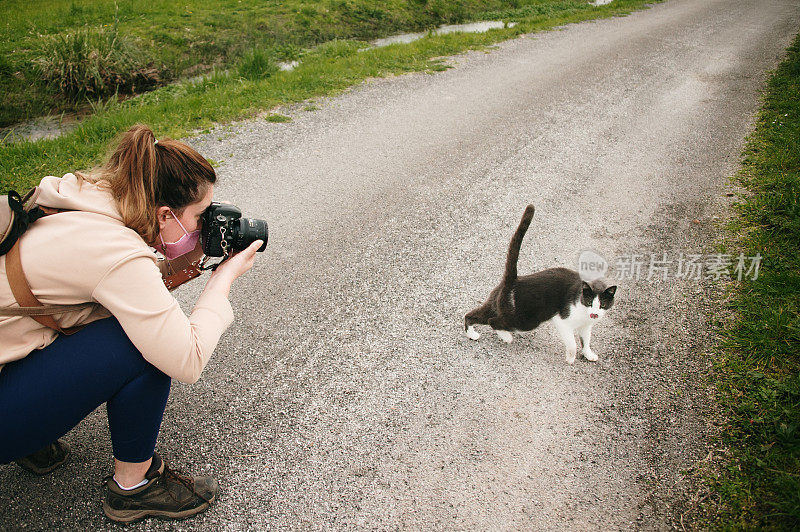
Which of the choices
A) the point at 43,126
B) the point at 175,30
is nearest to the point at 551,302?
the point at 43,126

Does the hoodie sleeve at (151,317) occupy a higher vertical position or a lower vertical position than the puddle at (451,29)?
lower

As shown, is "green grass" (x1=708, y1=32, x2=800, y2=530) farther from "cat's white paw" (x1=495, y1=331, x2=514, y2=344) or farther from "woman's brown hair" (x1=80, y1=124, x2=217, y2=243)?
"woman's brown hair" (x1=80, y1=124, x2=217, y2=243)

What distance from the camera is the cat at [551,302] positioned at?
8.63 feet

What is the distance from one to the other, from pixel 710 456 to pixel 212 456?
7.52 ft

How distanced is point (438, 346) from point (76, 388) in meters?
1.83

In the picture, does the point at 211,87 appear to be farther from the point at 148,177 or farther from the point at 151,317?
the point at 151,317

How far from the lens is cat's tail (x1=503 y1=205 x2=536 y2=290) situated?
2543mm

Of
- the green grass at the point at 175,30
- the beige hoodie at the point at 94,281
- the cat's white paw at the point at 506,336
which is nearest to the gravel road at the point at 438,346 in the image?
the cat's white paw at the point at 506,336

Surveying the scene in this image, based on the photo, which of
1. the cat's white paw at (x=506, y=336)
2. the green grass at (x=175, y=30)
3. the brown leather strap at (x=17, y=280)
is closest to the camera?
the brown leather strap at (x=17, y=280)

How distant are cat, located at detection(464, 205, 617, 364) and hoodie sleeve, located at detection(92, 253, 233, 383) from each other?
164cm

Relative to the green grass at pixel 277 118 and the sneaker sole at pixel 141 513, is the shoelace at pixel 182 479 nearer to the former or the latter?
the sneaker sole at pixel 141 513

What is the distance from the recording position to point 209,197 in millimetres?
2006

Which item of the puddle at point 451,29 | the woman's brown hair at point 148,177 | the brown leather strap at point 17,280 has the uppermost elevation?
the puddle at point 451,29

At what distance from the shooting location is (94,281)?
1.59 meters
